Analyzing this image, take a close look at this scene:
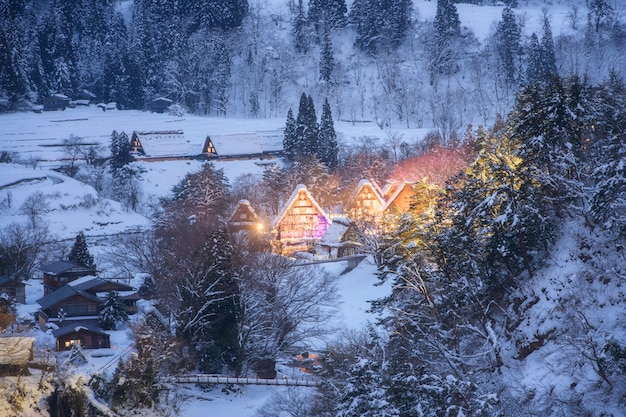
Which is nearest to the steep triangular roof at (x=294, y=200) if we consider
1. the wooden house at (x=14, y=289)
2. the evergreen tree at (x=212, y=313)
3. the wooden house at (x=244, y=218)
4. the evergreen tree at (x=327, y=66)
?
the wooden house at (x=244, y=218)

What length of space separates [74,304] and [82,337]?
525 cm

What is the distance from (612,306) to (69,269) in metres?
32.9

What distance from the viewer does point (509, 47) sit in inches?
3698

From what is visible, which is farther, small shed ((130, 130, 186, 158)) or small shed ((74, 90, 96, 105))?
small shed ((74, 90, 96, 105))

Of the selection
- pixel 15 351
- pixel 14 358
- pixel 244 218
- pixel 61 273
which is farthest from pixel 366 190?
pixel 14 358

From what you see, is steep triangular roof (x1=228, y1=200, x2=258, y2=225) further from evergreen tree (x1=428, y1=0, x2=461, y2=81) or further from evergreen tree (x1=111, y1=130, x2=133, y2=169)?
evergreen tree (x1=428, y1=0, x2=461, y2=81)

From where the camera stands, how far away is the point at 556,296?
768 inches

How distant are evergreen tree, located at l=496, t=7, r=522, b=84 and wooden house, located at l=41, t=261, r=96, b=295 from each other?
71229mm

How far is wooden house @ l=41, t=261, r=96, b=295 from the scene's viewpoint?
129 feet

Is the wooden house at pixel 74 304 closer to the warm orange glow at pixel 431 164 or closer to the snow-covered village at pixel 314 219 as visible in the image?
the snow-covered village at pixel 314 219

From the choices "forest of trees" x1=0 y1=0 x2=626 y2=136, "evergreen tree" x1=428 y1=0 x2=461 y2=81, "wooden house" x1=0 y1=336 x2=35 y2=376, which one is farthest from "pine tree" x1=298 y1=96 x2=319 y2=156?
"wooden house" x1=0 y1=336 x2=35 y2=376

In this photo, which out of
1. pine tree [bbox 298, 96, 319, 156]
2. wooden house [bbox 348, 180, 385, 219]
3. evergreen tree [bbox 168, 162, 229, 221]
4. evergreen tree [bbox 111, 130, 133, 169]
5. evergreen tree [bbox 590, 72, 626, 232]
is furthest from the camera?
evergreen tree [bbox 111, 130, 133, 169]

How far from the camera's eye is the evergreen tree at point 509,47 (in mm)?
91812

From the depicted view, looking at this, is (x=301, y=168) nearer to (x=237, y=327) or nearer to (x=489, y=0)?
(x=237, y=327)
